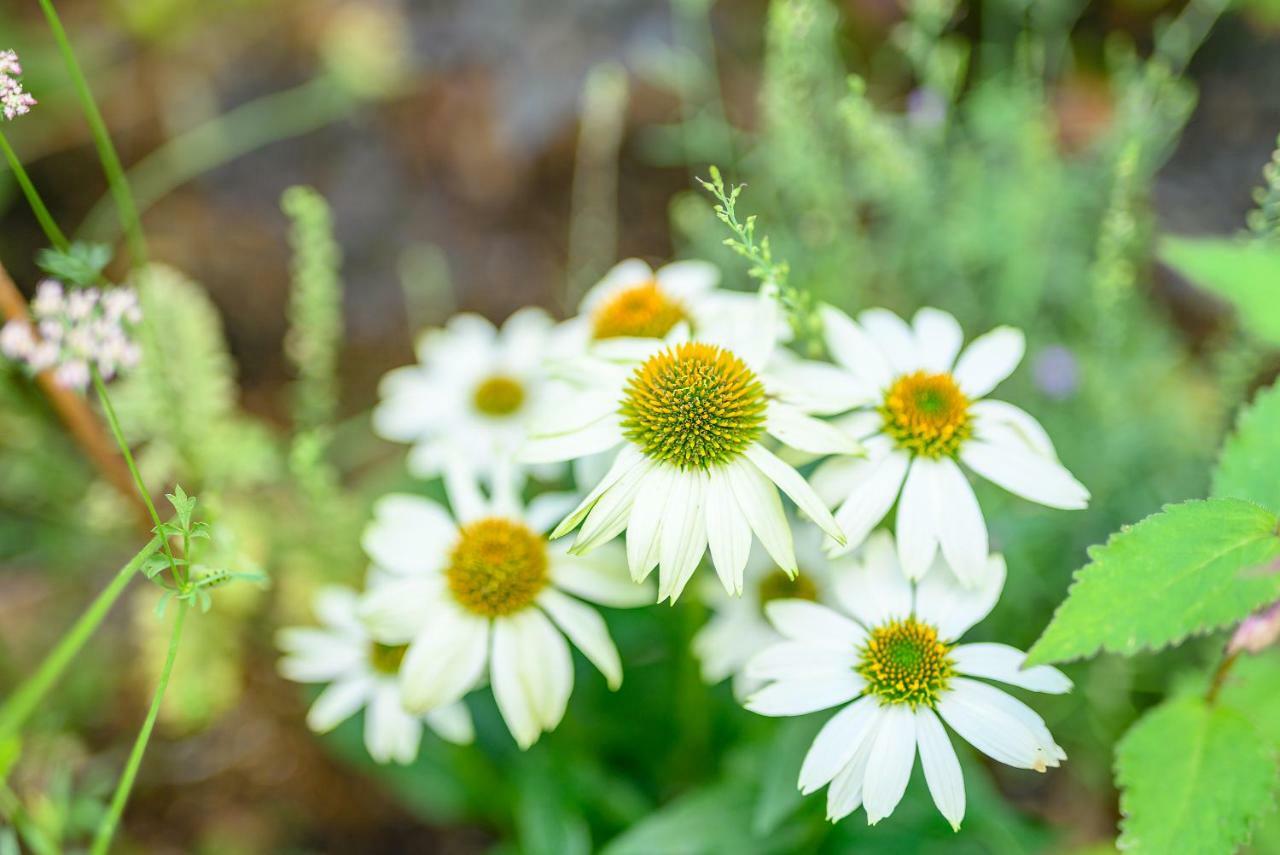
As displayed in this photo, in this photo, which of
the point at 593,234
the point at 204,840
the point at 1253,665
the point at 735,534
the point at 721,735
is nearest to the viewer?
the point at 735,534

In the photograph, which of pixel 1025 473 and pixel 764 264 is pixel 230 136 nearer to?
pixel 764 264

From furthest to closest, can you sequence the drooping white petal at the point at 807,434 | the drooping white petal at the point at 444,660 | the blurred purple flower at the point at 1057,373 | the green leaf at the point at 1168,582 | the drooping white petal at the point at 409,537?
1. the blurred purple flower at the point at 1057,373
2. the drooping white petal at the point at 409,537
3. the drooping white petal at the point at 444,660
4. the drooping white petal at the point at 807,434
5. the green leaf at the point at 1168,582

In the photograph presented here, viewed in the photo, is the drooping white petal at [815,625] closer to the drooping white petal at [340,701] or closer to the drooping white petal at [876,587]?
the drooping white petal at [876,587]

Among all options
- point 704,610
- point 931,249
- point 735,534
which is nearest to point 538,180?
point 931,249

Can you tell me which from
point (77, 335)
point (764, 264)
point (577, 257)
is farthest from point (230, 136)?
point (764, 264)

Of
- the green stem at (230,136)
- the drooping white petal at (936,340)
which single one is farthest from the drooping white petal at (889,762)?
the green stem at (230,136)

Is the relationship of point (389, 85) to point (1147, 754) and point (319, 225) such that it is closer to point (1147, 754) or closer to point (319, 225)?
point (319, 225)

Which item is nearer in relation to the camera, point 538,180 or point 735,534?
point 735,534
